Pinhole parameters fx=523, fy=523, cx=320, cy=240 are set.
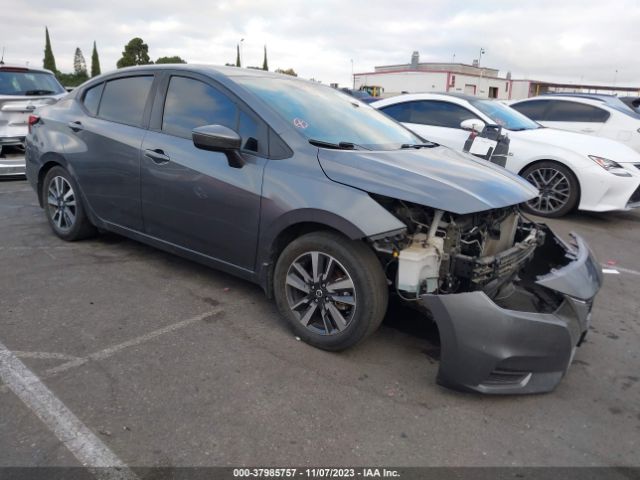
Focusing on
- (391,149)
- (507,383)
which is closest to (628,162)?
(391,149)

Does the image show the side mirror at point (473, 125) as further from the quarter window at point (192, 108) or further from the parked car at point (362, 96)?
the quarter window at point (192, 108)

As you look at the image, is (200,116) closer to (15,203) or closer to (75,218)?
(75,218)

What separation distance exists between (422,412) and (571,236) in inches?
75.2

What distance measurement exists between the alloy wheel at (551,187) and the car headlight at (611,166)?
0.43 m

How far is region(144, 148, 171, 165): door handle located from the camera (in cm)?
380

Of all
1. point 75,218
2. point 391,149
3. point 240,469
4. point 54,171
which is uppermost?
point 391,149

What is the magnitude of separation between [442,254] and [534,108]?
8365mm

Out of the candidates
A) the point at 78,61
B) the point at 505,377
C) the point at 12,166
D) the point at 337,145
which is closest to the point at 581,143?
the point at 337,145

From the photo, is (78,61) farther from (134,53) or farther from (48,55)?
(134,53)

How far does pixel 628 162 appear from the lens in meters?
6.91

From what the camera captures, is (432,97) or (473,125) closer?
(473,125)

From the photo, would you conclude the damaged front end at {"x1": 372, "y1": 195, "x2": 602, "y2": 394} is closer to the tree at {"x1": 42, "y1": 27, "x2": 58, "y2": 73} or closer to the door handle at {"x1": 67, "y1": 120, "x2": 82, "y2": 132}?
the door handle at {"x1": 67, "y1": 120, "x2": 82, "y2": 132}

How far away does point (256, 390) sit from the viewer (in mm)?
2746

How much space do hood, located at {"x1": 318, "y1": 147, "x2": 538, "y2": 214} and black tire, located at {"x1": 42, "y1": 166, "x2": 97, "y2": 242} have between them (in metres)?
2.69
